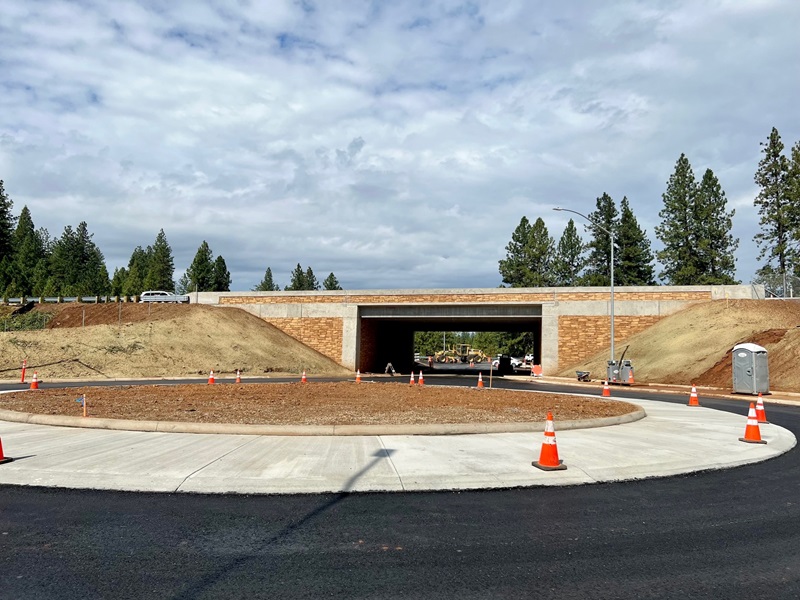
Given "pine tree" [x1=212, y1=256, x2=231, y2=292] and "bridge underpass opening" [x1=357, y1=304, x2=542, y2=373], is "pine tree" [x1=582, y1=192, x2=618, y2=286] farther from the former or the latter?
Result: "pine tree" [x1=212, y1=256, x2=231, y2=292]

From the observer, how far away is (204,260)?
97125mm

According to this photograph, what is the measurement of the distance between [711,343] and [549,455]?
30.2 m

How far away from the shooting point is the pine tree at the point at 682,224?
6556cm

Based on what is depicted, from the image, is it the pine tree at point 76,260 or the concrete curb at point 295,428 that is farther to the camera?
the pine tree at point 76,260

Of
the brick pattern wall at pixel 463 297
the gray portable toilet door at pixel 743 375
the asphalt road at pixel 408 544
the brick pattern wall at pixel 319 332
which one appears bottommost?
the asphalt road at pixel 408 544

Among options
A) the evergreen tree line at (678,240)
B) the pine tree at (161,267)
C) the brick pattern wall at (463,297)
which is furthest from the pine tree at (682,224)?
the pine tree at (161,267)

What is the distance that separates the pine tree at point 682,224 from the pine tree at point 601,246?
9023 millimetres

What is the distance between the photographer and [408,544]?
5402mm

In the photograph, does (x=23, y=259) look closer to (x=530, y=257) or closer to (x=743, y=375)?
(x=530, y=257)

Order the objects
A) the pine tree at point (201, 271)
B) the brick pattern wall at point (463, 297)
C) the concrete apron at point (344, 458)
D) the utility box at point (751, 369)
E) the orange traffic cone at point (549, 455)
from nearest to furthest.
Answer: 1. the concrete apron at point (344, 458)
2. the orange traffic cone at point (549, 455)
3. the utility box at point (751, 369)
4. the brick pattern wall at point (463, 297)
5. the pine tree at point (201, 271)

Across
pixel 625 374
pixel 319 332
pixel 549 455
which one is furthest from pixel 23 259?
pixel 549 455

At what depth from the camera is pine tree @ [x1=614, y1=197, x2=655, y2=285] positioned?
2884 inches

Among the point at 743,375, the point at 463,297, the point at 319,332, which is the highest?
the point at 463,297

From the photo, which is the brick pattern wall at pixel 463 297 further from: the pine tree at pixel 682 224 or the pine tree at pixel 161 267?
the pine tree at pixel 161 267
